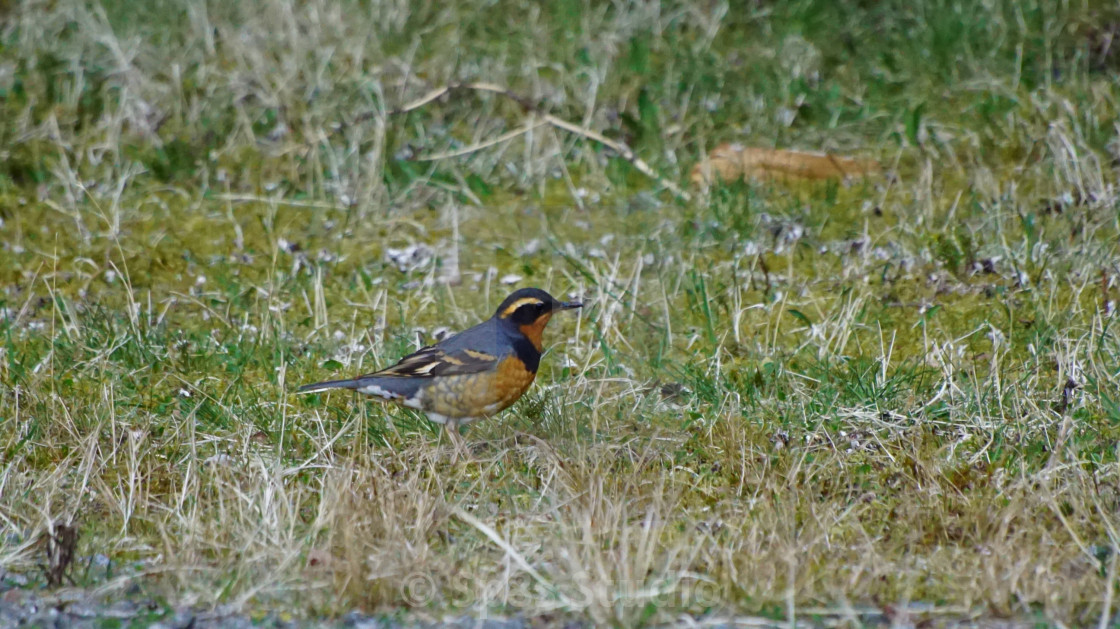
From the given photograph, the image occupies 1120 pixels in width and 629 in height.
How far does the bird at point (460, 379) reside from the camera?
20.6 feet

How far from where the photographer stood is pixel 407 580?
4.76m

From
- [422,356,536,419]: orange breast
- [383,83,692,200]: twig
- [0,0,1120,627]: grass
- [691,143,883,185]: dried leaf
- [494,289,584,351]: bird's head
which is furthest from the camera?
[383,83,692,200]: twig

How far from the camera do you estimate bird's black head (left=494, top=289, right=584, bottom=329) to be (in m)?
6.69

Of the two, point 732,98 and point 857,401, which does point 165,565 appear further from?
point 732,98

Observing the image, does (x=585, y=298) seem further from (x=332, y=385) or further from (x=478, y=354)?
(x=332, y=385)

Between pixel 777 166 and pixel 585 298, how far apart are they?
212cm

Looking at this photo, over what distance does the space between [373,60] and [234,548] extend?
678 cm

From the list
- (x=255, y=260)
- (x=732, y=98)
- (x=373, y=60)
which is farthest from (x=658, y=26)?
(x=255, y=260)

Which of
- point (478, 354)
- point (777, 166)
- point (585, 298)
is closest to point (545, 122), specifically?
point (777, 166)

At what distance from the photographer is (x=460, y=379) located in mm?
6250

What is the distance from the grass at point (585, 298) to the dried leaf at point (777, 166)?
0.85 feet

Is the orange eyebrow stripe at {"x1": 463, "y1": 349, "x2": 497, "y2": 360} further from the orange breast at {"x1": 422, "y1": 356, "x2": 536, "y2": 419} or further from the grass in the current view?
the grass

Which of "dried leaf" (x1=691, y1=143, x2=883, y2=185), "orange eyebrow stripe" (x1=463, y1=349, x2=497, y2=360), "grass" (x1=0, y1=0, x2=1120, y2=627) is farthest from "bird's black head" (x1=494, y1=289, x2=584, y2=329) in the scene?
"dried leaf" (x1=691, y1=143, x2=883, y2=185)

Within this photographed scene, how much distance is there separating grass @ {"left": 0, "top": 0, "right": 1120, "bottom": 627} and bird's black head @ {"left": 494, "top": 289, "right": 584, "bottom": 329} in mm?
445
